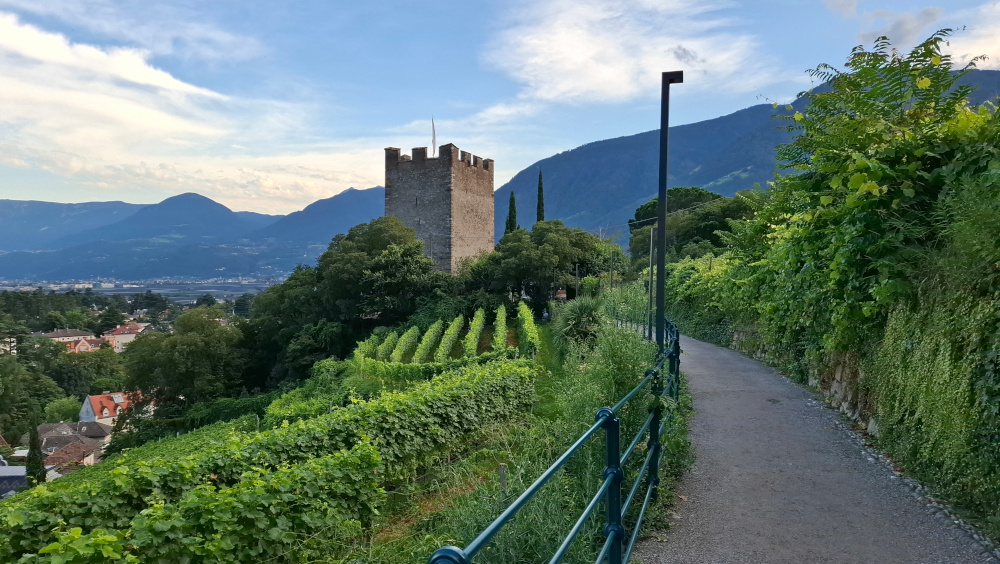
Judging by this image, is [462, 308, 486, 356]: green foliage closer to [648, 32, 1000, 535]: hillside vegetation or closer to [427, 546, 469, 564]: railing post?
[648, 32, 1000, 535]: hillside vegetation

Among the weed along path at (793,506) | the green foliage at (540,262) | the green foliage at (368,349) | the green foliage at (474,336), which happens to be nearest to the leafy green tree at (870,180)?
the weed along path at (793,506)

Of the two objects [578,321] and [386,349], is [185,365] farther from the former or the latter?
[578,321]

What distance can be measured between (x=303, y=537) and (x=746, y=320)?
1055 cm

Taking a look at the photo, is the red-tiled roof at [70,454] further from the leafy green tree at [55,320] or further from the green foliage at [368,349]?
the leafy green tree at [55,320]

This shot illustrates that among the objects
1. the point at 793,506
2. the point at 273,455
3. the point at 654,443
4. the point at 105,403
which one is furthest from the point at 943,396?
the point at 105,403

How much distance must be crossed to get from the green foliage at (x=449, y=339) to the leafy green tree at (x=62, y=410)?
159 ft

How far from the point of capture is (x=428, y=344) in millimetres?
24766

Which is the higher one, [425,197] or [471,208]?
[425,197]

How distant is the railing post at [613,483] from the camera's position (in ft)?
8.93

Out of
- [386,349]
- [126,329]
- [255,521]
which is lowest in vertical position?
[126,329]

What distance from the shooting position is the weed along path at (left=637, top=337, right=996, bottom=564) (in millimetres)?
3814

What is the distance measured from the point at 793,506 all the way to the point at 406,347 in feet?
72.7

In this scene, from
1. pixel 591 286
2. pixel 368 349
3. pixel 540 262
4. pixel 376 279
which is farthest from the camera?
pixel 376 279

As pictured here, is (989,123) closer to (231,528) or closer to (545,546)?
(545,546)
